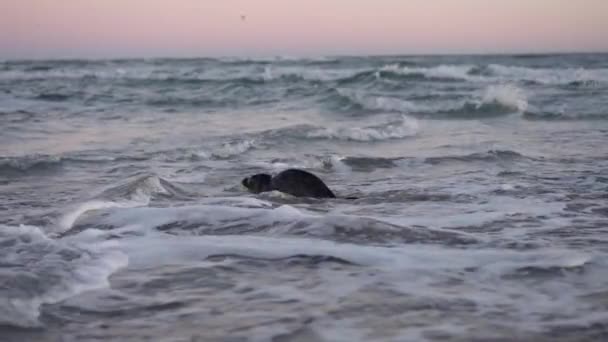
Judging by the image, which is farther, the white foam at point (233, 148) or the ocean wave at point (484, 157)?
the white foam at point (233, 148)

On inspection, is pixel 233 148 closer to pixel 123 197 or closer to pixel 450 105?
pixel 123 197

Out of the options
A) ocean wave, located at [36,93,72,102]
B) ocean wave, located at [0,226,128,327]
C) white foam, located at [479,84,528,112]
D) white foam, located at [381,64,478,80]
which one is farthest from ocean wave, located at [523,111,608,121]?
ocean wave, located at [36,93,72,102]

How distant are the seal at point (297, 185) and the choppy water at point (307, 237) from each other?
6.8 inches

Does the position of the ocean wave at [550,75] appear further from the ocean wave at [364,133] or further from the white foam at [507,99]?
the ocean wave at [364,133]

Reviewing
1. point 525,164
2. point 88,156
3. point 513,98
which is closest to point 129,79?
point 513,98

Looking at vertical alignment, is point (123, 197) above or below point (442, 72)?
below

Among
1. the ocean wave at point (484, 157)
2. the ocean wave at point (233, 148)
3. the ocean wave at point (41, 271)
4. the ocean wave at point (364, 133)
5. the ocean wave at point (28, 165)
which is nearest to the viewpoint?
the ocean wave at point (41, 271)

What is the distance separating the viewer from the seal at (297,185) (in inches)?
260

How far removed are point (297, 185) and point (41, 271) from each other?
123 inches

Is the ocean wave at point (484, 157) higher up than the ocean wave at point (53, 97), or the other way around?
the ocean wave at point (484, 157)

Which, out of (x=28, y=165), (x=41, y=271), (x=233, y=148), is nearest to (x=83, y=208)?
(x=41, y=271)

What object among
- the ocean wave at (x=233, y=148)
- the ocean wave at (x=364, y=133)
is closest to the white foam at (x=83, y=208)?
the ocean wave at (x=233, y=148)

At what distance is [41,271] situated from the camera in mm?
3854

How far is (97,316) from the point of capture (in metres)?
3.25
